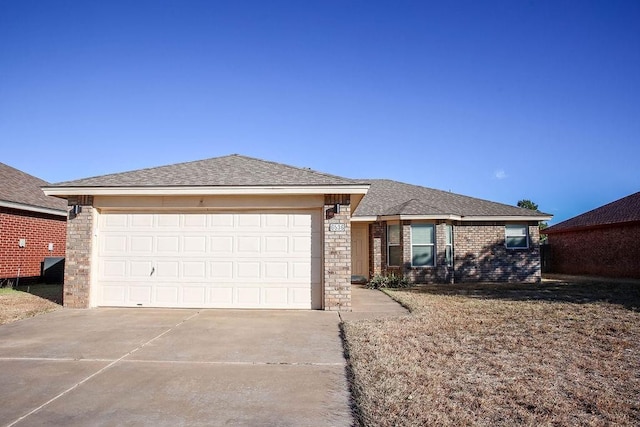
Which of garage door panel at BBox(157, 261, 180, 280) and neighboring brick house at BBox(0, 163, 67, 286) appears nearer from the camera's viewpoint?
garage door panel at BBox(157, 261, 180, 280)

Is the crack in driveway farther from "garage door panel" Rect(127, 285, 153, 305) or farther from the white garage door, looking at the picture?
"garage door panel" Rect(127, 285, 153, 305)

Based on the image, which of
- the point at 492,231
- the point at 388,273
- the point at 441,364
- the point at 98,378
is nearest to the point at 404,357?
the point at 441,364

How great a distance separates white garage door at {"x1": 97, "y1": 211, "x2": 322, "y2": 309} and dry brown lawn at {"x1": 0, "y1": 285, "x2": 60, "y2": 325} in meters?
1.27

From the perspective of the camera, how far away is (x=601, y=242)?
69.1ft

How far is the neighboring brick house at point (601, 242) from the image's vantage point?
19.0 meters

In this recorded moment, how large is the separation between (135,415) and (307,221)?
620 cm

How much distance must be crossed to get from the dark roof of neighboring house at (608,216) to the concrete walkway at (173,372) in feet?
59.3

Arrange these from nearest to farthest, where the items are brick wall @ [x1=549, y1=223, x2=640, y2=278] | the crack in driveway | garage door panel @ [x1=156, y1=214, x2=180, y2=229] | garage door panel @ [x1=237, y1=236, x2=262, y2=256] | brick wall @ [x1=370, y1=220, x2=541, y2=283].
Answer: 1. the crack in driveway
2. garage door panel @ [x1=237, y1=236, x2=262, y2=256]
3. garage door panel @ [x1=156, y1=214, x2=180, y2=229]
4. brick wall @ [x1=370, y1=220, x2=541, y2=283]
5. brick wall @ [x1=549, y1=223, x2=640, y2=278]

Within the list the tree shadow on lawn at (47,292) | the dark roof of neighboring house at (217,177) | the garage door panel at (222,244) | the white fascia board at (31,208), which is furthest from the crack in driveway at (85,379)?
the white fascia board at (31,208)

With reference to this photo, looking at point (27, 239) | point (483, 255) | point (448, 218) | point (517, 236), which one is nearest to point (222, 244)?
point (27, 239)

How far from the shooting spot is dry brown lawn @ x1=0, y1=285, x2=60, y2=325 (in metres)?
8.21

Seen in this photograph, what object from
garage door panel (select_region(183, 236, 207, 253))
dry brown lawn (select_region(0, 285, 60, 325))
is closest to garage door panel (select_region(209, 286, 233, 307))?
garage door panel (select_region(183, 236, 207, 253))

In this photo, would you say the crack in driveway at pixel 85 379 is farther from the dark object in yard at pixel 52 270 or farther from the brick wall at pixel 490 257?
the brick wall at pixel 490 257

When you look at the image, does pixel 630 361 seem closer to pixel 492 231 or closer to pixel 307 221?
pixel 307 221
